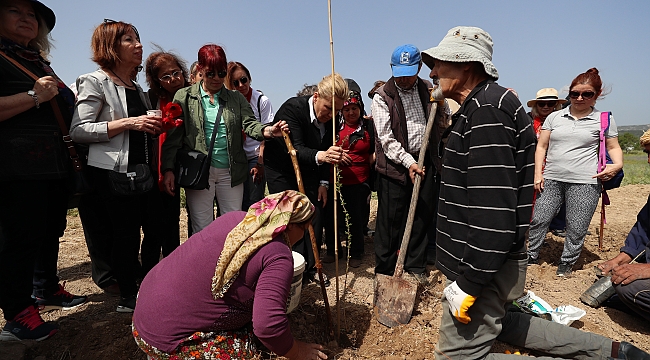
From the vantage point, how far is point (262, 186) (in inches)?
183

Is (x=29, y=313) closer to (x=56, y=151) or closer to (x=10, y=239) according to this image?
(x=10, y=239)

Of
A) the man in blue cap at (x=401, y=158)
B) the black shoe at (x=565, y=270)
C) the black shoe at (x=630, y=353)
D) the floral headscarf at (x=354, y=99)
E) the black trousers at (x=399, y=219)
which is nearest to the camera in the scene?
the black shoe at (x=630, y=353)

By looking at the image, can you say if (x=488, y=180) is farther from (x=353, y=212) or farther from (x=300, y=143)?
(x=353, y=212)

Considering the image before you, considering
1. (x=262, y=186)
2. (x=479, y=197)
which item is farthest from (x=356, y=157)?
(x=479, y=197)

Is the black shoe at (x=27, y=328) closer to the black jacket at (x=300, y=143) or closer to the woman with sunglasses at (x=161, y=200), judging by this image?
the woman with sunglasses at (x=161, y=200)

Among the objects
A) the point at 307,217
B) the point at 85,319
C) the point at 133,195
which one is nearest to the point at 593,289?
the point at 307,217

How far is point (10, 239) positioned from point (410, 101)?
3301 mm

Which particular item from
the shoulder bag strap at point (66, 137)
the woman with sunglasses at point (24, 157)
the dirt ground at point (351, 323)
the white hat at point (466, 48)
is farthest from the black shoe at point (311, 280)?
the white hat at point (466, 48)

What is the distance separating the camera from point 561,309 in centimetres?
298

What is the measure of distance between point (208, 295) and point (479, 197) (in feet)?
4.69

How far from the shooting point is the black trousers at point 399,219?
3572 millimetres

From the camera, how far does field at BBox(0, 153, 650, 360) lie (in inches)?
100.0

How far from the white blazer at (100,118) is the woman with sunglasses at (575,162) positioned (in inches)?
161

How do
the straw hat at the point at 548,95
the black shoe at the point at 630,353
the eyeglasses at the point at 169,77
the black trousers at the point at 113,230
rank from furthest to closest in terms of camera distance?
the straw hat at the point at 548,95 < the eyeglasses at the point at 169,77 < the black trousers at the point at 113,230 < the black shoe at the point at 630,353
